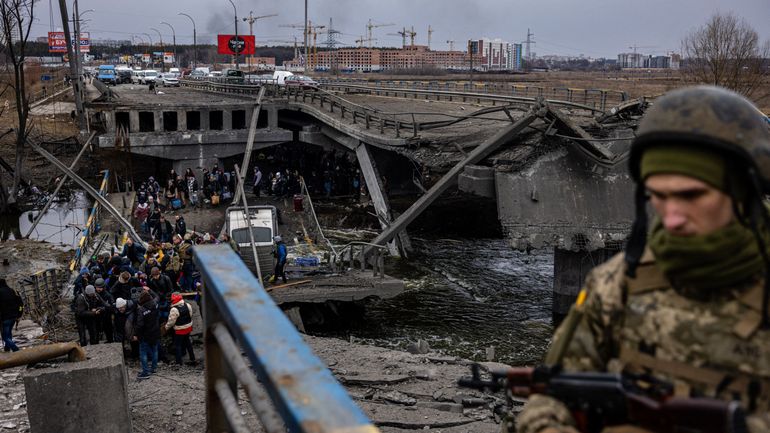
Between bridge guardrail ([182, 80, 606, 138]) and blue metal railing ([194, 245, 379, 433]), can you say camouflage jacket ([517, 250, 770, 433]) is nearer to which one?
blue metal railing ([194, 245, 379, 433])

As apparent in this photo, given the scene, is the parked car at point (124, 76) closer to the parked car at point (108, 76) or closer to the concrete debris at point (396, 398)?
the parked car at point (108, 76)

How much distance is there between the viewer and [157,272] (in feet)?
55.3

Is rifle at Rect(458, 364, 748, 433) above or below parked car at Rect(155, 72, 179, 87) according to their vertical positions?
below

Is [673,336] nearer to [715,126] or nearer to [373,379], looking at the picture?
[715,126]

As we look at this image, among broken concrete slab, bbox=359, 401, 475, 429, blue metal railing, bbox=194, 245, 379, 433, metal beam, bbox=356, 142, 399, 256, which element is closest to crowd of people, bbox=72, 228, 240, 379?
broken concrete slab, bbox=359, 401, 475, 429

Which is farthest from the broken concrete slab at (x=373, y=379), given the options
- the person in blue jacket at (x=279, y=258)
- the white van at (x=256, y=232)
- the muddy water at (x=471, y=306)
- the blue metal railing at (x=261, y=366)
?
the white van at (x=256, y=232)

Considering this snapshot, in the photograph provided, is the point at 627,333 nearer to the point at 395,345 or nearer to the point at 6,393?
the point at 6,393

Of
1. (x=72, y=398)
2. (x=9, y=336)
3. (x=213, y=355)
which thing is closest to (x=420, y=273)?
(x=9, y=336)

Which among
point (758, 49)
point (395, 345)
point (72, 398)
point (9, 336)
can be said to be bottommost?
point (395, 345)

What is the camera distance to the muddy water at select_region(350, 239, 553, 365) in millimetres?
21219

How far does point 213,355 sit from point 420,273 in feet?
84.3

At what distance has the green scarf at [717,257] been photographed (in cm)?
216

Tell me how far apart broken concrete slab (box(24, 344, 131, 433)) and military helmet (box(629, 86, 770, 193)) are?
234 inches

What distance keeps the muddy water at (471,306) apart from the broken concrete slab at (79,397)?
44.7ft
